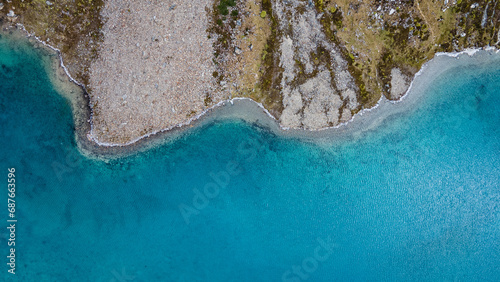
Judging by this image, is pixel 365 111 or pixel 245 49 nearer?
pixel 245 49

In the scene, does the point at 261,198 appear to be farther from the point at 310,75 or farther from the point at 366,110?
the point at 366,110

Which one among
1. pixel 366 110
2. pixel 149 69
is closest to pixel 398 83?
pixel 366 110

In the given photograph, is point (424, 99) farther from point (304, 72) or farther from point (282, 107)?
point (282, 107)

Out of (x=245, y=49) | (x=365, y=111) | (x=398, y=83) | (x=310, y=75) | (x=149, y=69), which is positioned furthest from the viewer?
(x=365, y=111)

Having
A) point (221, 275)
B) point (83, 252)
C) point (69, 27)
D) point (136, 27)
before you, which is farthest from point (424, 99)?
point (83, 252)

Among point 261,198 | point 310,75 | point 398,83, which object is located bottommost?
point 261,198

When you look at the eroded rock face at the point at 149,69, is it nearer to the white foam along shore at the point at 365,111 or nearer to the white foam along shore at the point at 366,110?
the white foam along shore at the point at 365,111

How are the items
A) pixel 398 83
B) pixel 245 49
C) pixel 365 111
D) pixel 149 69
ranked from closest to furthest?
1. pixel 149 69
2. pixel 245 49
3. pixel 398 83
4. pixel 365 111

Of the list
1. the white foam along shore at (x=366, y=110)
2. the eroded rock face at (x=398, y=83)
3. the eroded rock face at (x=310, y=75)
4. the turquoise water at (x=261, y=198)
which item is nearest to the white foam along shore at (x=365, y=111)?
the white foam along shore at (x=366, y=110)
